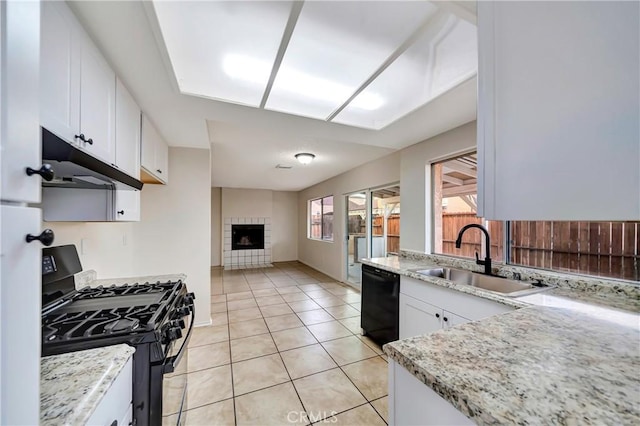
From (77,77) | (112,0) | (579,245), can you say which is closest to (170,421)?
(77,77)

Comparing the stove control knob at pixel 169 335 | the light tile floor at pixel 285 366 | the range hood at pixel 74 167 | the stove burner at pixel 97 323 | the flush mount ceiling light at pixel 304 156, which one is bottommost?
A: the light tile floor at pixel 285 366

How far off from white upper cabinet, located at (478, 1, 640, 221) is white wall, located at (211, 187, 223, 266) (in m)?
6.96

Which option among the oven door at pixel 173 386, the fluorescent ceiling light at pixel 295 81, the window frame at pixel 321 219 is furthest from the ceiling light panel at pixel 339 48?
the window frame at pixel 321 219

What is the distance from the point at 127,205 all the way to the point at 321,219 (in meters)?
4.71

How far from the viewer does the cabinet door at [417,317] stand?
75.2 inches

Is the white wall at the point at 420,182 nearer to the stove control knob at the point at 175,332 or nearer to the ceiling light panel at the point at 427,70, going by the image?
the ceiling light panel at the point at 427,70

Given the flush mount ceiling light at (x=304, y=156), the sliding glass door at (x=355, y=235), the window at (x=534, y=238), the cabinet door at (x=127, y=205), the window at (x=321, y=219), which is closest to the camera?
the window at (x=534, y=238)

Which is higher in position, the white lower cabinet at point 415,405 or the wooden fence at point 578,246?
the wooden fence at point 578,246

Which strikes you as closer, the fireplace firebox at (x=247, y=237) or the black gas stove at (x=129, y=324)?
the black gas stove at (x=129, y=324)

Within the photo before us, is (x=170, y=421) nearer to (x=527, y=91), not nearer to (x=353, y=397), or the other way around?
(x=353, y=397)

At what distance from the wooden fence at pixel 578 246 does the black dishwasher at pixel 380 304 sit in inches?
37.4

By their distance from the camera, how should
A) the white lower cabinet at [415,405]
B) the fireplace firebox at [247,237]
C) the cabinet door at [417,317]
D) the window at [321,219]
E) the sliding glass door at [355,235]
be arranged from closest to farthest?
the white lower cabinet at [415,405]
the cabinet door at [417,317]
the sliding glass door at [355,235]
the window at [321,219]
the fireplace firebox at [247,237]

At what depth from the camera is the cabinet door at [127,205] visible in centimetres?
177

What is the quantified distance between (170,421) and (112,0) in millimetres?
1903
